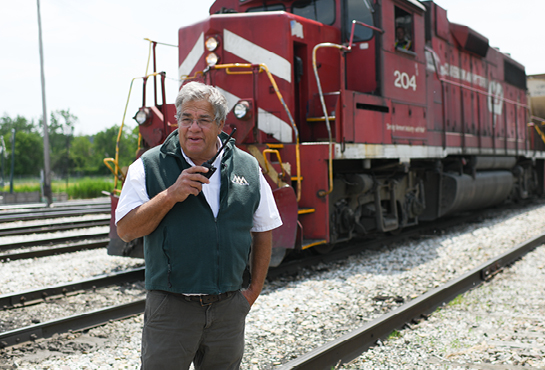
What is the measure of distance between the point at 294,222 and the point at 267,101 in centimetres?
169

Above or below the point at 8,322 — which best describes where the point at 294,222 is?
above

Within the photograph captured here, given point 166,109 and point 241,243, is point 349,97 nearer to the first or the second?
point 166,109

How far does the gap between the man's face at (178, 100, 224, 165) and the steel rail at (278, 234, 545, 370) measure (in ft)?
5.46

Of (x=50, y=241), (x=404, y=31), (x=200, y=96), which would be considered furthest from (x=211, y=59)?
(x=50, y=241)

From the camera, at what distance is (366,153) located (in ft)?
21.5

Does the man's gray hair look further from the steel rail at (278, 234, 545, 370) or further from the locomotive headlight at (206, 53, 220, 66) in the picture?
the locomotive headlight at (206, 53, 220, 66)

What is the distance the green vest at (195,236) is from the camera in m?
1.91

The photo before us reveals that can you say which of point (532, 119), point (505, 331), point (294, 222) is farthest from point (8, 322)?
point (532, 119)

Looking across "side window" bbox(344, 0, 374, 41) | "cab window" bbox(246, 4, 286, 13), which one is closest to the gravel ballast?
"side window" bbox(344, 0, 374, 41)

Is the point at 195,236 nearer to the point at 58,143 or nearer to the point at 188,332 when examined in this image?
the point at 188,332

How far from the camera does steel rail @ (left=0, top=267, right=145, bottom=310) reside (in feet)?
15.6

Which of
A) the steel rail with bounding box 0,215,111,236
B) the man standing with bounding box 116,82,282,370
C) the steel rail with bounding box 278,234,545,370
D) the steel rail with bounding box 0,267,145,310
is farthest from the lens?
the steel rail with bounding box 0,215,111,236

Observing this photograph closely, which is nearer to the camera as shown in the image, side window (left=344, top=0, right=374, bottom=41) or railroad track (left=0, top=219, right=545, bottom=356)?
railroad track (left=0, top=219, right=545, bottom=356)

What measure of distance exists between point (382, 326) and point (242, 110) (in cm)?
266
